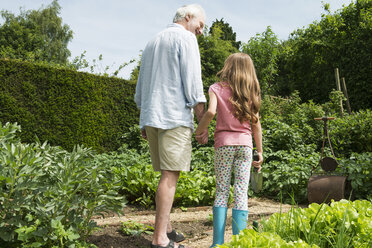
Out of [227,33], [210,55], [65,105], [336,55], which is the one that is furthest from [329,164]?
[227,33]

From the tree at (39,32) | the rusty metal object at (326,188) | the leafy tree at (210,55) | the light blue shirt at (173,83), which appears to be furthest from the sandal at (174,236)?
the tree at (39,32)

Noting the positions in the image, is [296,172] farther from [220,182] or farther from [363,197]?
[220,182]

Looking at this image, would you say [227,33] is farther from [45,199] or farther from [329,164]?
[45,199]

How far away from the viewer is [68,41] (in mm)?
30312

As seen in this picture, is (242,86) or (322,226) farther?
(242,86)

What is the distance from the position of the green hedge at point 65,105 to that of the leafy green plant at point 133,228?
4.45 metres

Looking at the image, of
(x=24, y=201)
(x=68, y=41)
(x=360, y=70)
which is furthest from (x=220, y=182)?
(x=68, y=41)

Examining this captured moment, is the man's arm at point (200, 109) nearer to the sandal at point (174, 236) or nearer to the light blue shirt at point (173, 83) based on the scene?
the light blue shirt at point (173, 83)

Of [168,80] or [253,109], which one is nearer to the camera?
[168,80]

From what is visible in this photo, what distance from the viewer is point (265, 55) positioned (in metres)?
14.5

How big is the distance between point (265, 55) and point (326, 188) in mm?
10872

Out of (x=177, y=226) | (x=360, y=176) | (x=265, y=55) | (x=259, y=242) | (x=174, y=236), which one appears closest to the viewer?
(x=259, y=242)

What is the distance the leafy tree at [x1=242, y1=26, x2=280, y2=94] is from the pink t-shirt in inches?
481

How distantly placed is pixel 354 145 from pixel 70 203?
6391 millimetres
